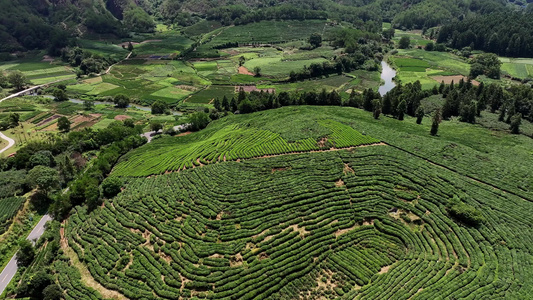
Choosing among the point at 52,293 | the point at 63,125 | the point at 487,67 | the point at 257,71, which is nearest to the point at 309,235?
the point at 52,293

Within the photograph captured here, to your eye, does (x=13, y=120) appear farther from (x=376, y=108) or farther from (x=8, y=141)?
(x=376, y=108)

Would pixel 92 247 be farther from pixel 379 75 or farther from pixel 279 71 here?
pixel 379 75

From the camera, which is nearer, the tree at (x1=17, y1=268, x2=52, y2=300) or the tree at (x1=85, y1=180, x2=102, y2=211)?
the tree at (x1=17, y1=268, x2=52, y2=300)

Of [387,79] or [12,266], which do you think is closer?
[12,266]

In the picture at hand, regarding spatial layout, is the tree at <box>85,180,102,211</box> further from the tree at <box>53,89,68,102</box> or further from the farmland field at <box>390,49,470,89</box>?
the farmland field at <box>390,49,470,89</box>

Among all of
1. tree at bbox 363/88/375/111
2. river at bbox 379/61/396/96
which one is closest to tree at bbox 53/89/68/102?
tree at bbox 363/88/375/111
